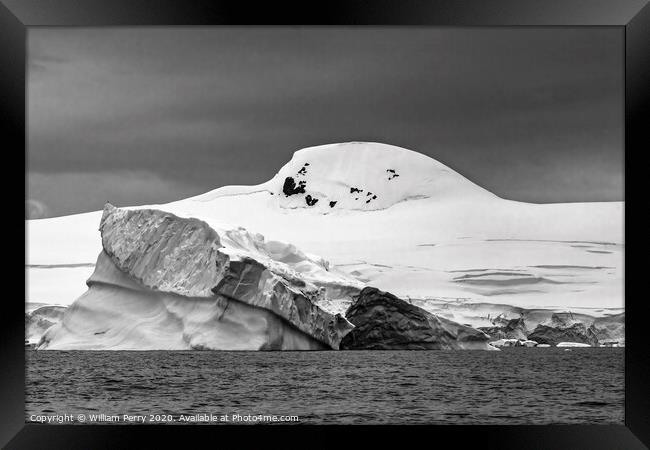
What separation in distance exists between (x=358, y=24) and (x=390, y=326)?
1952 cm

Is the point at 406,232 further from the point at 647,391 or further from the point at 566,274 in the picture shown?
the point at 647,391

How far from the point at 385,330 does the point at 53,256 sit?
88.0 feet

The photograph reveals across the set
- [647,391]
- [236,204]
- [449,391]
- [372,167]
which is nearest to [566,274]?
[372,167]

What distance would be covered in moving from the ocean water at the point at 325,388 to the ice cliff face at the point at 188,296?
21.5 inches

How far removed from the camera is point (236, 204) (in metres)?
65.2

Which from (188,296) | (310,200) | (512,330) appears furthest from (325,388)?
(310,200)

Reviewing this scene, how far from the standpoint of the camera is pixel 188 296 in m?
22.0

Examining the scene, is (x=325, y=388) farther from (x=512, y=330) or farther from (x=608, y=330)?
(x=608, y=330)

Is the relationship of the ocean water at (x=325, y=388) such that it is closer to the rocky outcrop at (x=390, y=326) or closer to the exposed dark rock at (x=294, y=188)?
the rocky outcrop at (x=390, y=326)

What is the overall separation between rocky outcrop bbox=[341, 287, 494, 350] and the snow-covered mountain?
915 cm

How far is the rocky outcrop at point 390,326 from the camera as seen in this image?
78.0 feet

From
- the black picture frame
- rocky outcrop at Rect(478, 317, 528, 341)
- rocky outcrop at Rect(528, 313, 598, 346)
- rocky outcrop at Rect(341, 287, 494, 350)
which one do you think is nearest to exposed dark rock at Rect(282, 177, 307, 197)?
rocky outcrop at Rect(478, 317, 528, 341)

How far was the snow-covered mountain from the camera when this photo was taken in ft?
144

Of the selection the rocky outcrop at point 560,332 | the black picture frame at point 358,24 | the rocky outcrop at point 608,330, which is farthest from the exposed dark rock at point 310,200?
the black picture frame at point 358,24
